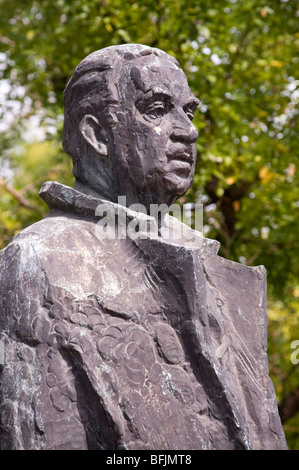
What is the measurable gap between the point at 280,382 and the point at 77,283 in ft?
18.4

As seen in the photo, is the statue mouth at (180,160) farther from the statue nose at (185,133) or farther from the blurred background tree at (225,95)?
the blurred background tree at (225,95)

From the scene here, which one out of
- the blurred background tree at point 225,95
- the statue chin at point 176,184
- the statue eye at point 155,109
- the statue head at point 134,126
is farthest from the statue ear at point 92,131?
the blurred background tree at point 225,95

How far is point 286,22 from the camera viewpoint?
802 centimetres

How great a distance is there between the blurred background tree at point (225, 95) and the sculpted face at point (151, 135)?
3.30 metres

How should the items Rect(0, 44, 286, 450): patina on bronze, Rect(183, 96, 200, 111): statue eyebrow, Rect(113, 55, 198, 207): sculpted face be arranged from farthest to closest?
Rect(183, 96, 200, 111): statue eyebrow → Rect(113, 55, 198, 207): sculpted face → Rect(0, 44, 286, 450): patina on bronze

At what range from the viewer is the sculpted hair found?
12.2ft

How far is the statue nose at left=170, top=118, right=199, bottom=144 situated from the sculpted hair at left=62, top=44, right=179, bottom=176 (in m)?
0.30

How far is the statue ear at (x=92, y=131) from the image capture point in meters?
3.75

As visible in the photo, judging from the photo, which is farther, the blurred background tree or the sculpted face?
the blurred background tree

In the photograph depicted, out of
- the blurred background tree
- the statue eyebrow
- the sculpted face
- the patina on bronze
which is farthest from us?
the blurred background tree

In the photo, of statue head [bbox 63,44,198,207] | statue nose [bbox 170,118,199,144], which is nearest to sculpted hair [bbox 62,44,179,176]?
statue head [bbox 63,44,198,207]

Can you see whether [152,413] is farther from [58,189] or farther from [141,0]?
[141,0]

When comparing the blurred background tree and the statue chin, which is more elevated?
the blurred background tree

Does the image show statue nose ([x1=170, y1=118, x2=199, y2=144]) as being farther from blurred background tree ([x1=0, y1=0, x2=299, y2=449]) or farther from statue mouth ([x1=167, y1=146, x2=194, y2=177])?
blurred background tree ([x1=0, y1=0, x2=299, y2=449])
